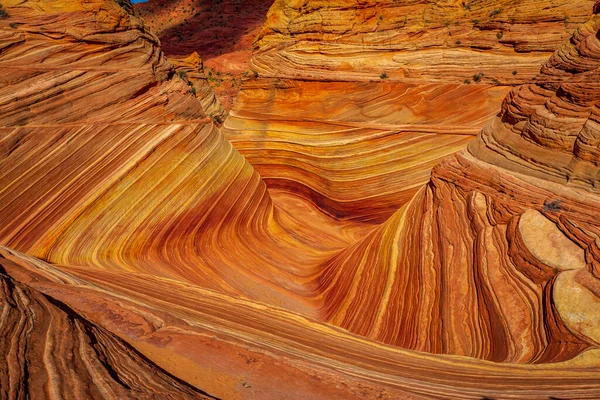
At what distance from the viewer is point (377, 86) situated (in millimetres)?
10289

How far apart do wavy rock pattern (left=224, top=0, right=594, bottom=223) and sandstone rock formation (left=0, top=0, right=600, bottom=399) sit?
24 centimetres

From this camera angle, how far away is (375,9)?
10.6 metres


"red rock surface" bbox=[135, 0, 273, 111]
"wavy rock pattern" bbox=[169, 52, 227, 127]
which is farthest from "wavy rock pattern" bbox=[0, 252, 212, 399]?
"red rock surface" bbox=[135, 0, 273, 111]

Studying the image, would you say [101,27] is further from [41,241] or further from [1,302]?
[1,302]

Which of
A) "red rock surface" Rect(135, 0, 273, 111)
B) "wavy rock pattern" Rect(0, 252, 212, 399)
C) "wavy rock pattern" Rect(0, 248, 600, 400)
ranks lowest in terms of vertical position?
"wavy rock pattern" Rect(0, 248, 600, 400)

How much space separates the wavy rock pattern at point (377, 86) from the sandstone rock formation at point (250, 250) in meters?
0.24

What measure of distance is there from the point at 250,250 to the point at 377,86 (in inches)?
234

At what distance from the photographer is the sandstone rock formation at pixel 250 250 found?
2.71 metres

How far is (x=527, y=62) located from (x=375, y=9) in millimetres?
4279

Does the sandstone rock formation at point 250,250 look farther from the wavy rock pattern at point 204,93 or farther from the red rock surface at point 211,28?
the red rock surface at point 211,28

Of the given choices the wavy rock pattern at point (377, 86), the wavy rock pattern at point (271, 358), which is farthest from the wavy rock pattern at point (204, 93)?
the wavy rock pattern at point (271, 358)

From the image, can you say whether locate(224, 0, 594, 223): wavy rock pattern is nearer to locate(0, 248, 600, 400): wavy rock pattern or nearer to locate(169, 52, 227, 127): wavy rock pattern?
locate(169, 52, 227, 127): wavy rock pattern

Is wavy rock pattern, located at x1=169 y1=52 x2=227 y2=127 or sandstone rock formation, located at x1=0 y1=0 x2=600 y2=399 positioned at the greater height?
wavy rock pattern, located at x1=169 y1=52 x2=227 y2=127

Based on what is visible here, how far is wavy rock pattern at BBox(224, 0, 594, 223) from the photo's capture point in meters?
9.38
